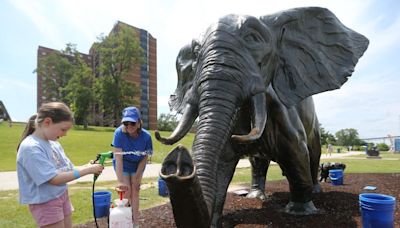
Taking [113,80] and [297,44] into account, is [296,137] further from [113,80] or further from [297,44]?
[113,80]

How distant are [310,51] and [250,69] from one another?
129 cm

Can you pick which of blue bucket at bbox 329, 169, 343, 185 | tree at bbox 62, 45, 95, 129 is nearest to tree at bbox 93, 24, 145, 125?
tree at bbox 62, 45, 95, 129

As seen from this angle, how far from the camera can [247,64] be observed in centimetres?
333

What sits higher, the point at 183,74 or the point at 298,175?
the point at 183,74

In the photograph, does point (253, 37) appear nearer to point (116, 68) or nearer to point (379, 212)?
point (379, 212)

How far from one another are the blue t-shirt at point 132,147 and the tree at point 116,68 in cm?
4693

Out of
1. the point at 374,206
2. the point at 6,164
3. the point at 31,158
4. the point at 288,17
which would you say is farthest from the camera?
the point at 6,164

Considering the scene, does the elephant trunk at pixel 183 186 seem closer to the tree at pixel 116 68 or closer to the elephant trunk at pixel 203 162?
the elephant trunk at pixel 203 162

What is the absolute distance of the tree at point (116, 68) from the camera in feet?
166

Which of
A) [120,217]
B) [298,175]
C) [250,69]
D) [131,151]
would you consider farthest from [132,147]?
[298,175]

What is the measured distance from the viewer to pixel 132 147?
450 cm

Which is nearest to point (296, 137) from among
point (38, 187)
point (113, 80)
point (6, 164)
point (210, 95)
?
point (210, 95)

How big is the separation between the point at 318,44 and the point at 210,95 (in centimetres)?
198

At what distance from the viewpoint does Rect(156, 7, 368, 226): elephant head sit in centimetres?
292
